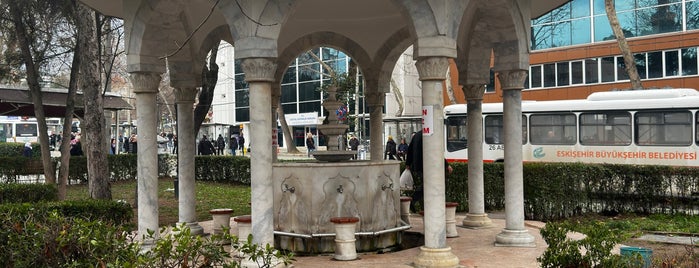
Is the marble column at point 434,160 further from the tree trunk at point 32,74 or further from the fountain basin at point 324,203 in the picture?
the tree trunk at point 32,74

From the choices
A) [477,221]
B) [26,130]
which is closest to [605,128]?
[477,221]

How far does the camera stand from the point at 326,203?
27.6ft

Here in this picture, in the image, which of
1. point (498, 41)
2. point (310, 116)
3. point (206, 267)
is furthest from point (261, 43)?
point (310, 116)

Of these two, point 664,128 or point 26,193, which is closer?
point 26,193

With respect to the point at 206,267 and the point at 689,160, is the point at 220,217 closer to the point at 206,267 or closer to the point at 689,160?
the point at 206,267

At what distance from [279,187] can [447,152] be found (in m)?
15.1

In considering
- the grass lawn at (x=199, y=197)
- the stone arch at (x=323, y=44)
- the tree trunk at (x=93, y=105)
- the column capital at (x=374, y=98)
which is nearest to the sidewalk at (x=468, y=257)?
the column capital at (x=374, y=98)

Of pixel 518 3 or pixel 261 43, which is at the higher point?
pixel 518 3

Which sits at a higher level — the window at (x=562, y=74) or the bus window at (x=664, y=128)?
the window at (x=562, y=74)

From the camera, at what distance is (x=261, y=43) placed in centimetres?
691

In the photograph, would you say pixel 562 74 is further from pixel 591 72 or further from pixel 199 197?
pixel 199 197

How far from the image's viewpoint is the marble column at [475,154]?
10.4 m

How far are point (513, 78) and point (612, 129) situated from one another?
1129cm

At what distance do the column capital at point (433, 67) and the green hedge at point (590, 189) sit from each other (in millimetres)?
6563
